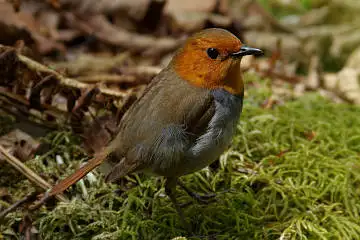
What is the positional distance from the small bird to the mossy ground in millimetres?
248

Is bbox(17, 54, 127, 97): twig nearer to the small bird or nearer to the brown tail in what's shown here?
the small bird

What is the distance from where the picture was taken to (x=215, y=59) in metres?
2.74

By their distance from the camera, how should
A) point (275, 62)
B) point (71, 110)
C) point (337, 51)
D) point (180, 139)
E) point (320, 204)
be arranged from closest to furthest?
point (180, 139), point (320, 204), point (71, 110), point (275, 62), point (337, 51)

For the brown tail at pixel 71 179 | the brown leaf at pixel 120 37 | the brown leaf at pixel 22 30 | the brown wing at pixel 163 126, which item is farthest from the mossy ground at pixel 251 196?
the brown leaf at pixel 120 37

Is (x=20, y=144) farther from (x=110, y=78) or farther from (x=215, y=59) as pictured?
(x=215, y=59)

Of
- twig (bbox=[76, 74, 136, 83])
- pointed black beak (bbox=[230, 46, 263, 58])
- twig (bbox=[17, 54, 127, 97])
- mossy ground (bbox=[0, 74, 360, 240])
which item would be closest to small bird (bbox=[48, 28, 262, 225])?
pointed black beak (bbox=[230, 46, 263, 58])

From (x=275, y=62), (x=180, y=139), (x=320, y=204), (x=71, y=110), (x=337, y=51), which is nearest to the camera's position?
(x=180, y=139)

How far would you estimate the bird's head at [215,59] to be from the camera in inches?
107

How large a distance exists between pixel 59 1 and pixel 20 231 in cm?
297

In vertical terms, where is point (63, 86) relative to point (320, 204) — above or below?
above

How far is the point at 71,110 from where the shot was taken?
326 cm

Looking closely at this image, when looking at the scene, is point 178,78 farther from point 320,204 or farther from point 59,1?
point 59,1

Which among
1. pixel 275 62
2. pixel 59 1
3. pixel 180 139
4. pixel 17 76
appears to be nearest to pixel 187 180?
pixel 180 139

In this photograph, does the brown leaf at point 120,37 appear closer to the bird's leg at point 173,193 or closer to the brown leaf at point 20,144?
the brown leaf at point 20,144
